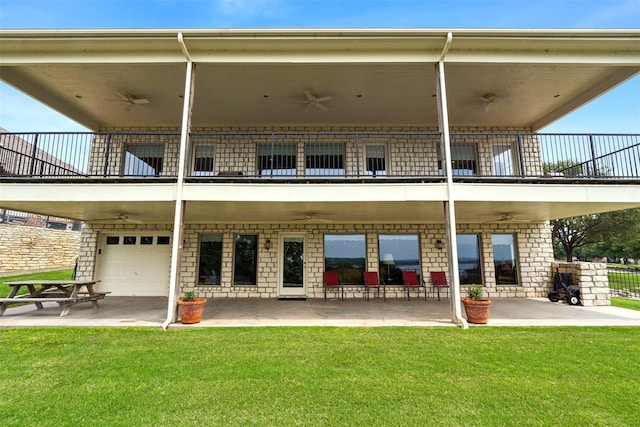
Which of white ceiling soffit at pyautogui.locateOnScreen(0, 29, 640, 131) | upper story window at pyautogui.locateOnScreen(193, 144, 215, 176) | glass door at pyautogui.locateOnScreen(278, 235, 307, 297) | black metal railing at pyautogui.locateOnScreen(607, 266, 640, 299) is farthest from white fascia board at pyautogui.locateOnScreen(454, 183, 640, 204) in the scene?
black metal railing at pyautogui.locateOnScreen(607, 266, 640, 299)

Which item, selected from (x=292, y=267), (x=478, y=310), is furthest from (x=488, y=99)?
(x=292, y=267)

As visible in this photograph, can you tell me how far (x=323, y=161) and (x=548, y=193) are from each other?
587 cm

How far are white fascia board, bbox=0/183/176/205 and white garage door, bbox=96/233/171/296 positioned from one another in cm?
383

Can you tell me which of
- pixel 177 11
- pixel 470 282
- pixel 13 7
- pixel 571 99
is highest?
pixel 177 11

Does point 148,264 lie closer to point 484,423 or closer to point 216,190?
point 216,190

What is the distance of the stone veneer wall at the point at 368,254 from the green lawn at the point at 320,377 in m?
3.89

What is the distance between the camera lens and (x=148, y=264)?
9.62m

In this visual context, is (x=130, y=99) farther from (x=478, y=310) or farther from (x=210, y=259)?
(x=478, y=310)

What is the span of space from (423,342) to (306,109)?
6.66 meters

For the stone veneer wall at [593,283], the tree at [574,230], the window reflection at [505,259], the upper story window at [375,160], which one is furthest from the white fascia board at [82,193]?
the tree at [574,230]

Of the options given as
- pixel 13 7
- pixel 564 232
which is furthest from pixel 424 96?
pixel 564 232

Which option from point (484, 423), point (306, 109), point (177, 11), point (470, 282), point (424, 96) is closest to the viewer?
point (484, 423)

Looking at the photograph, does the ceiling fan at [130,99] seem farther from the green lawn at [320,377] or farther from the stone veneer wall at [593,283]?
the stone veneer wall at [593,283]

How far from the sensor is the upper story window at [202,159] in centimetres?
970
